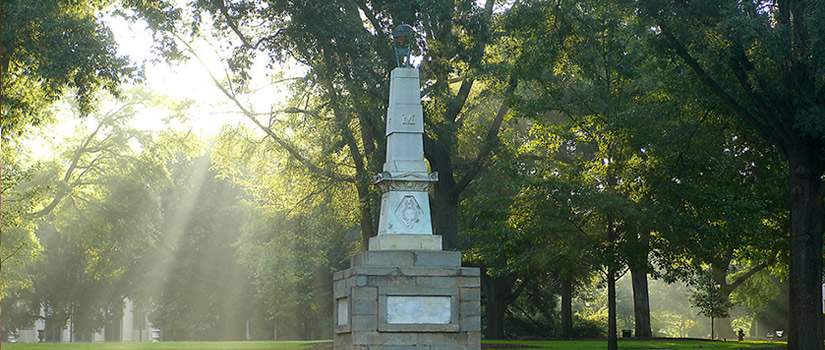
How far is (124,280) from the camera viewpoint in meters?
53.1

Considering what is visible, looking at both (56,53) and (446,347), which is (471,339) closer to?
(446,347)

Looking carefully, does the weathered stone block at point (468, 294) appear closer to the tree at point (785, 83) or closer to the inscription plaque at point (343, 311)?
the inscription plaque at point (343, 311)

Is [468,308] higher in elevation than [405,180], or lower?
lower

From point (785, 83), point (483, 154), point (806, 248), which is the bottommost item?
point (806, 248)

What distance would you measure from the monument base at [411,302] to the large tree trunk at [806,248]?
32.3ft

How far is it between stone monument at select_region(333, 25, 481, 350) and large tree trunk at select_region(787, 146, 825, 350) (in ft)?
32.0

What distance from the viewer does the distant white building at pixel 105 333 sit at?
58.9 meters

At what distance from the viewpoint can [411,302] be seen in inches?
553

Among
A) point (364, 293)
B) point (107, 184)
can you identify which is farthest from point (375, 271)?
point (107, 184)

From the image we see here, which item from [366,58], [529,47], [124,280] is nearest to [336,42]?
[366,58]

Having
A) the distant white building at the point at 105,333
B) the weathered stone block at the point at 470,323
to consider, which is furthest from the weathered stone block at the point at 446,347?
the distant white building at the point at 105,333

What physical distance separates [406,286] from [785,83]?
476 inches

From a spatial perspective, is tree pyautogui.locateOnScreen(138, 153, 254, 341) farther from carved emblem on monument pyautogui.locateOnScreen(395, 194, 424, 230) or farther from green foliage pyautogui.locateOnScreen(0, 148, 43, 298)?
carved emblem on monument pyautogui.locateOnScreen(395, 194, 424, 230)

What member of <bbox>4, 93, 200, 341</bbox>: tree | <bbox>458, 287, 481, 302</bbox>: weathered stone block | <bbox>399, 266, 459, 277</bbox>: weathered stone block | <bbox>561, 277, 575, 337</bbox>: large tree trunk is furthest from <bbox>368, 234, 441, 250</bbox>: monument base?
<bbox>4, 93, 200, 341</bbox>: tree
